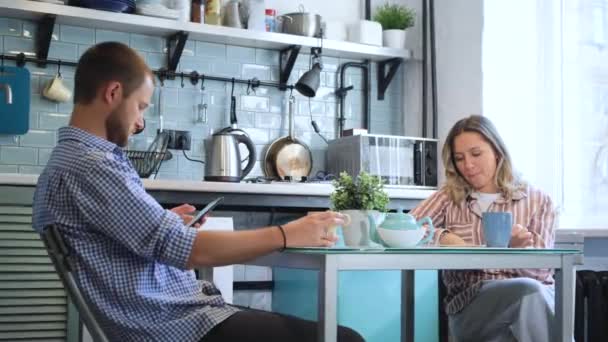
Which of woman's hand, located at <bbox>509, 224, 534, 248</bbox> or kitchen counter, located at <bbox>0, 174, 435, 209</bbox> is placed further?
kitchen counter, located at <bbox>0, 174, 435, 209</bbox>

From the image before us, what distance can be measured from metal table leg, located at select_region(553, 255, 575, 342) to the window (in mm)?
2079

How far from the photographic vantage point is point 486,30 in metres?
4.37

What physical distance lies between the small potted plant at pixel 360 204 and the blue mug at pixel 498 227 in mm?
330

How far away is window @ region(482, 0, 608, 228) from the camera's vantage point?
3.98 meters

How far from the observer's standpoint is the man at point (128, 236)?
160cm

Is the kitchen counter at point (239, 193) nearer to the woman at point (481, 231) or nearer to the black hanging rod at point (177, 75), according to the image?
the black hanging rod at point (177, 75)

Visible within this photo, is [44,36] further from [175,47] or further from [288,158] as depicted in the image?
[288,158]

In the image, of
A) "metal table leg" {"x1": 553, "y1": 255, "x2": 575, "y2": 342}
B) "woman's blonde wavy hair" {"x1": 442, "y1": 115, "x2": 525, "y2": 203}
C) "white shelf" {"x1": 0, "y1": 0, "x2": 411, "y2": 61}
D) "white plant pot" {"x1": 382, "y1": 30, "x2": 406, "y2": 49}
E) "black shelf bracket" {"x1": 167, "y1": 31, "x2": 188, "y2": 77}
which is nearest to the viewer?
"metal table leg" {"x1": 553, "y1": 255, "x2": 575, "y2": 342}

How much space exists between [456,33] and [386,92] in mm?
570

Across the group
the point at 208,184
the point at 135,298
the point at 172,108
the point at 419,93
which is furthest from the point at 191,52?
the point at 135,298

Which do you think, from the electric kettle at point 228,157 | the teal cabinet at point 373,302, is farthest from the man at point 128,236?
the electric kettle at point 228,157

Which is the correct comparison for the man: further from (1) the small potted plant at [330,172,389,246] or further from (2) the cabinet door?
(2) the cabinet door

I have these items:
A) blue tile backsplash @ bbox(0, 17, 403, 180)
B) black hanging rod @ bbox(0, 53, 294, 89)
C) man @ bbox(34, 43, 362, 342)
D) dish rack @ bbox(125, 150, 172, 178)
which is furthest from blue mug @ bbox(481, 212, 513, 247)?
black hanging rod @ bbox(0, 53, 294, 89)

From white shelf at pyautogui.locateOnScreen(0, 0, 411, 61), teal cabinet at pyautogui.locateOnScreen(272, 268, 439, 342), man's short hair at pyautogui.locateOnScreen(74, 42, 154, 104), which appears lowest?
teal cabinet at pyautogui.locateOnScreen(272, 268, 439, 342)
